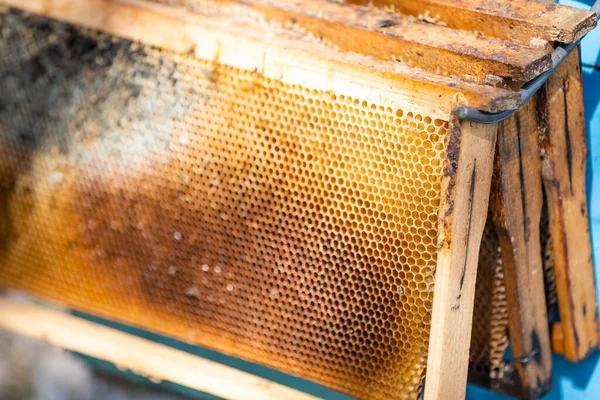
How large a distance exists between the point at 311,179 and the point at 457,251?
0.43 m

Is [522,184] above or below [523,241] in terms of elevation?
above

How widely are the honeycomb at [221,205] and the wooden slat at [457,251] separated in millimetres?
62

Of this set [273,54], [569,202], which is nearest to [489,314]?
[569,202]

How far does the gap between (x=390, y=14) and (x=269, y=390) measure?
3.72 ft

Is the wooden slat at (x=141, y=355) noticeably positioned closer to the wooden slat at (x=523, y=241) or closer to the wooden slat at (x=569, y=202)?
the wooden slat at (x=523, y=241)

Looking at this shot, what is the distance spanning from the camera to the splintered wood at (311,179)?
1.46m

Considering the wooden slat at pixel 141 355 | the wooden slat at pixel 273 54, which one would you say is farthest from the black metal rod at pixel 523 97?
the wooden slat at pixel 141 355

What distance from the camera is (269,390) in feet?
5.80

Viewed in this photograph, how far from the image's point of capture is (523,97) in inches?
54.7

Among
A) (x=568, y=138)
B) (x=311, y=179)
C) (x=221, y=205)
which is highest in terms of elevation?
(x=568, y=138)

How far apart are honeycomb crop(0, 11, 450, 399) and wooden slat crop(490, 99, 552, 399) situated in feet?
0.37

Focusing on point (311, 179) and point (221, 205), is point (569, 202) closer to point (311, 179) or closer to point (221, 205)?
point (311, 179)

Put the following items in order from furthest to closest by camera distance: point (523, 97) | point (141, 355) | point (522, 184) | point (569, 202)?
point (141, 355) → point (569, 202) → point (522, 184) → point (523, 97)

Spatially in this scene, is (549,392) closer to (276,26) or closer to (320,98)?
(320,98)
